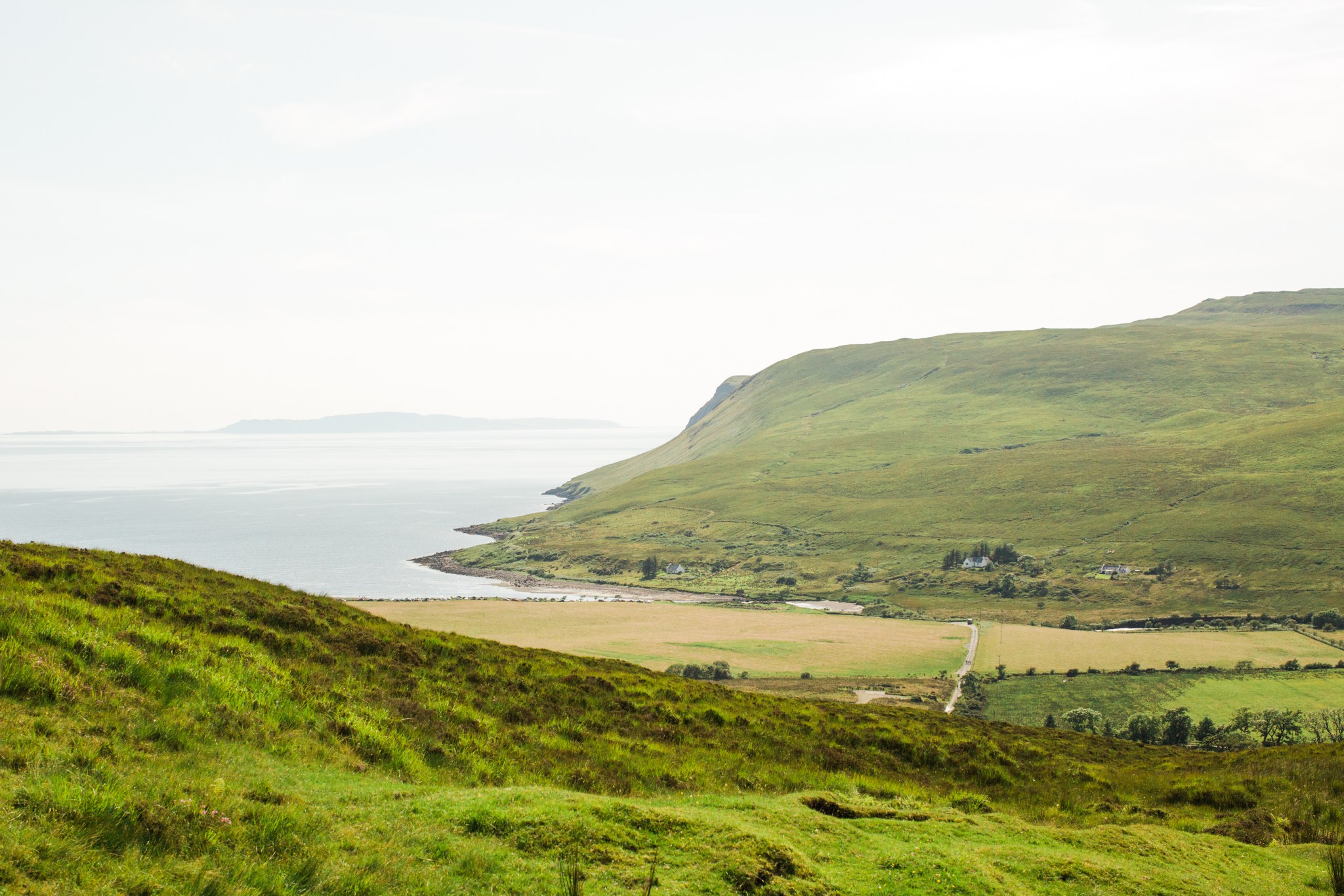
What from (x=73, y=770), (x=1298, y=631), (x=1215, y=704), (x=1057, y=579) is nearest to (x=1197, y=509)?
(x=1057, y=579)

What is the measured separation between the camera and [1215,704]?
7969 centimetres

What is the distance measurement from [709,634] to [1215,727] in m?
60.2

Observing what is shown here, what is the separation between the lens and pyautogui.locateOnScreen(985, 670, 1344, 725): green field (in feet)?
257

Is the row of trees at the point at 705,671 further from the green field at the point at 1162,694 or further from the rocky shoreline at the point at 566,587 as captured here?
the rocky shoreline at the point at 566,587

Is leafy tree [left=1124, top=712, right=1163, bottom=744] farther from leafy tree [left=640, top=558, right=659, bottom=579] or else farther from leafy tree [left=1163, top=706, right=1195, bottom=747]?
leafy tree [left=640, top=558, right=659, bottom=579]

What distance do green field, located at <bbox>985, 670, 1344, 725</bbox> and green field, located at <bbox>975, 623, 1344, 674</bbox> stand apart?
17.3ft

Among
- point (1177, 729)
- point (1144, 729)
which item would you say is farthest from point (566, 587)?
point (1177, 729)

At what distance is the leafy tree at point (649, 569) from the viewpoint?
185625 millimetres

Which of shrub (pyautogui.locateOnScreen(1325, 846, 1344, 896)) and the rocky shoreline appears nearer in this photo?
shrub (pyautogui.locateOnScreen(1325, 846, 1344, 896))

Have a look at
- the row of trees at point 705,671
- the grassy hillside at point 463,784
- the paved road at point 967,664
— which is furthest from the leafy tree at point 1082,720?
the grassy hillside at point 463,784

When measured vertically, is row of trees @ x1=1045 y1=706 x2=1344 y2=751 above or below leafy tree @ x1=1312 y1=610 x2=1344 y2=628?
above

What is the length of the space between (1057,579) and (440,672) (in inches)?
6338

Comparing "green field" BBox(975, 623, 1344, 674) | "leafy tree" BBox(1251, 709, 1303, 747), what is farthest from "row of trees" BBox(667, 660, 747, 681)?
"leafy tree" BBox(1251, 709, 1303, 747)

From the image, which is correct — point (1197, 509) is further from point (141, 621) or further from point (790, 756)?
point (141, 621)
